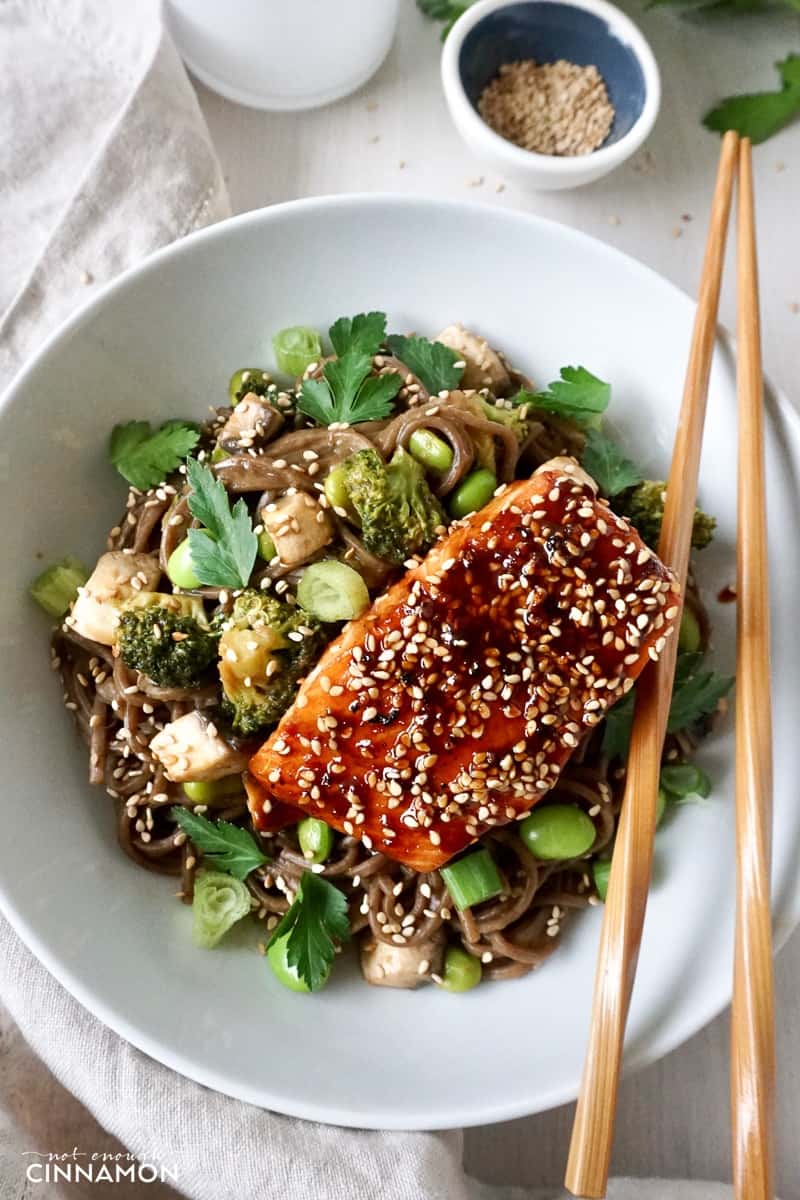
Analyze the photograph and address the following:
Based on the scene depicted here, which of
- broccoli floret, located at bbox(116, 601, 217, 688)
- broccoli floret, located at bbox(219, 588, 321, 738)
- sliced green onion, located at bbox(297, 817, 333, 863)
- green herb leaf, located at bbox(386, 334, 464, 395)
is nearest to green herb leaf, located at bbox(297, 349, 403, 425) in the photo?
green herb leaf, located at bbox(386, 334, 464, 395)

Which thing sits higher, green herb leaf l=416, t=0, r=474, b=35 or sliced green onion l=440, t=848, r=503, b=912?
green herb leaf l=416, t=0, r=474, b=35

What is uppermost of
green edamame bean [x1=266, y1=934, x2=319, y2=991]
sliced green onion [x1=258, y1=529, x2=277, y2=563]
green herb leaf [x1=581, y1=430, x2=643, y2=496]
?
sliced green onion [x1=258, y1=529, x2=277, y2=563]

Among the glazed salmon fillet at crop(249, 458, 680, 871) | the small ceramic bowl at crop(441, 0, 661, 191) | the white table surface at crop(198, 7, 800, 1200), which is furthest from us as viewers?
the white table surface at crop(198, 7, 800, 1200)

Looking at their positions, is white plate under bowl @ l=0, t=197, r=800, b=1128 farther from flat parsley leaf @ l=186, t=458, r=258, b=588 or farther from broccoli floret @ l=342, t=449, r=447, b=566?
broccoli floret @ l=342, t=449, r=447, b=566

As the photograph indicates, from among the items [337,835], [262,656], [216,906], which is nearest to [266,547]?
[262,656]

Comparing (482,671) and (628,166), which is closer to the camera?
(482,671)

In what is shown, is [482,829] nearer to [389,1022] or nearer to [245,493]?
[389,1022]

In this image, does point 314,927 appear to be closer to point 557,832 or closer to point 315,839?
point 315,839
